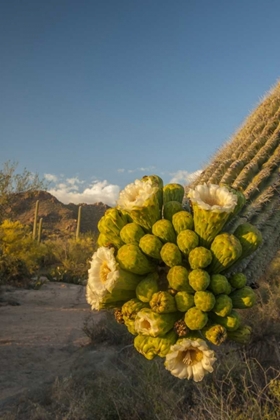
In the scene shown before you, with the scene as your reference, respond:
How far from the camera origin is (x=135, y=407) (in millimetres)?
5008

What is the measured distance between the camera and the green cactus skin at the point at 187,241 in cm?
169

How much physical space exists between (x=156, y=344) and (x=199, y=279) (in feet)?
1.06

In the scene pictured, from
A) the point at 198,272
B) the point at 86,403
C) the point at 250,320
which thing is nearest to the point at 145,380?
the point at 86,403

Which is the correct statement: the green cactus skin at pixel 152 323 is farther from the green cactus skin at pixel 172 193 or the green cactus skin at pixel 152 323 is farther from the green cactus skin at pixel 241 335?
→ the green cactus skin at pixel 172 193

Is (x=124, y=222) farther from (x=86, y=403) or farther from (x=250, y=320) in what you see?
(x=250, y=320)

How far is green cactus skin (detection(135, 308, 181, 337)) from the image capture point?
164 cm

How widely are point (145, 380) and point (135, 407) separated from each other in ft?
1.10

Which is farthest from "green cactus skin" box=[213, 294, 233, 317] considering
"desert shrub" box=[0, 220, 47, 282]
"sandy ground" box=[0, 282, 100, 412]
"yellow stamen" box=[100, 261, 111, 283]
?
"desert shrub" box=[0, 220, 47, 282]

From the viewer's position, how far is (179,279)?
166 centimetres

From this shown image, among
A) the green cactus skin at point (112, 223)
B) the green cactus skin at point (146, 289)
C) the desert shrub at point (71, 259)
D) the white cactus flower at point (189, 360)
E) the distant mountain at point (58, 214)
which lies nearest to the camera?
the white cactus flower at point (189, 360)

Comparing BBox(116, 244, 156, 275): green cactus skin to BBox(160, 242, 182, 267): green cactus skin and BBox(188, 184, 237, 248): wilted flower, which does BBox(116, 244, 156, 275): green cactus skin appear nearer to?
BBox(160, 242, 182, 267): green cactus skin

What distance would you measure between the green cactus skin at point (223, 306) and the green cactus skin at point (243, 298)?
6 centimetres

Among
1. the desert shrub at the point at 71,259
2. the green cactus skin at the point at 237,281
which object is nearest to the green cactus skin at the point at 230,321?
the green cactus skin at the point at 237,281

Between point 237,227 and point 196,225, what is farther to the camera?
point 237,227
